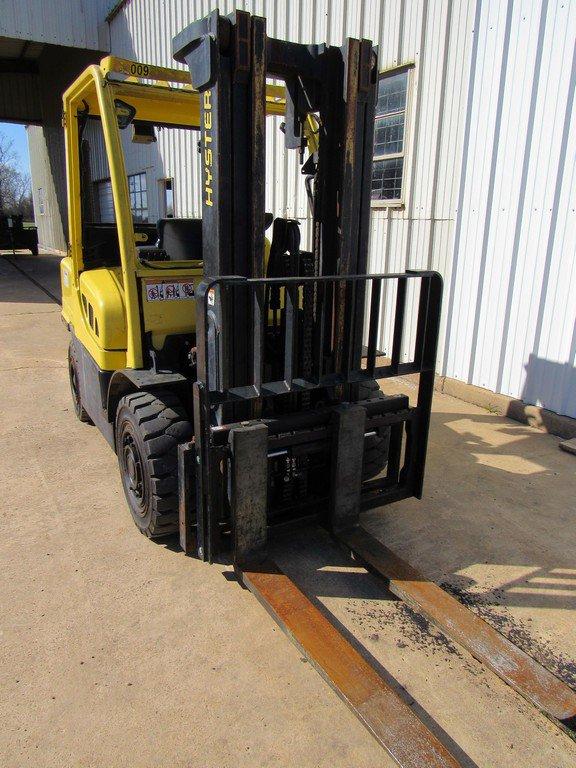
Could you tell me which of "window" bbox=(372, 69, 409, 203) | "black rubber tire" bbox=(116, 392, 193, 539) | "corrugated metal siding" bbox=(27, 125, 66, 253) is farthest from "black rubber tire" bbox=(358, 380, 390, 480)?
"corrugated metal siding" bbox=(27, 125, 66, 253)

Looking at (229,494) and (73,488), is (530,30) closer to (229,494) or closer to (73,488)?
(229,494)

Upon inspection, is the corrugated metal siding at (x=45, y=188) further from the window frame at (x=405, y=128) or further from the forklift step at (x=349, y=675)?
the forklift step at (x=349, y=675)

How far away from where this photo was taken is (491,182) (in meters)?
5.94

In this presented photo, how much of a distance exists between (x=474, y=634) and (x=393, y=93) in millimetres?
6555

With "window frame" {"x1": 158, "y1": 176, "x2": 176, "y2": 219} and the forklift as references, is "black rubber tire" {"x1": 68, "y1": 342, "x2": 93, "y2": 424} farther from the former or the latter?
"window frame" {"x1": 158, "y1": 176, "x2": 176, "y2": 219}

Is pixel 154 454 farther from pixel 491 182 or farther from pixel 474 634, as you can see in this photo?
pixel 491 182

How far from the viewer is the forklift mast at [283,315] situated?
2.69 metres

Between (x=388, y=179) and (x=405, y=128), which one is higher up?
(x=405, y=128)

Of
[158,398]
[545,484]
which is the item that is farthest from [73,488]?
[545,484]

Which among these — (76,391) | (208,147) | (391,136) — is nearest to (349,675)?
(208,147)

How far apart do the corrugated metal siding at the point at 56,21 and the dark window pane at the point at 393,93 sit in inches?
572

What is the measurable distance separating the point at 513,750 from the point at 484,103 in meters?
5.93

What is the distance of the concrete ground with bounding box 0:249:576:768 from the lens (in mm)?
2158

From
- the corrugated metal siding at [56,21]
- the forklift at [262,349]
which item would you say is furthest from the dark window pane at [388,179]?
the corrugated metal siding at [56,21]
